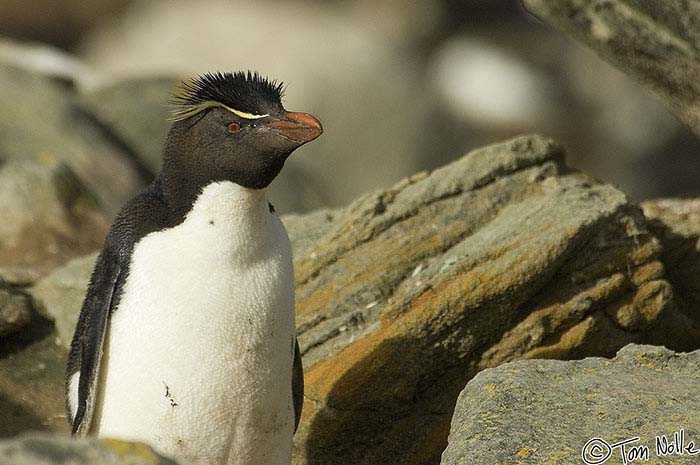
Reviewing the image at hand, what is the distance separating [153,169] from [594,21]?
6037mm

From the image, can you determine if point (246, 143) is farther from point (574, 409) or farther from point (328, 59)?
point (328, 59)

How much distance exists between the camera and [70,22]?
3142 cm

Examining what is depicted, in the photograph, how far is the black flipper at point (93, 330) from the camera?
493cm

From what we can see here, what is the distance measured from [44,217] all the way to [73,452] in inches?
217

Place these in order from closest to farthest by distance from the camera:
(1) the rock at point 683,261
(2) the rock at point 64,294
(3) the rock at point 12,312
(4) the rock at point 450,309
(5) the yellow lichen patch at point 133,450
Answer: (5) the yellow lichen patch at point 133,450 < (4) the rock at point 450,309 < (3) the rock at point 12,312 < (1) the rock at point 683,261 < (2) the rock at point 64,294

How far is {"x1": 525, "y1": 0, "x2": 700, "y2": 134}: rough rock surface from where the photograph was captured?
19.9 feet

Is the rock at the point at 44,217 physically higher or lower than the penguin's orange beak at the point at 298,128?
higher

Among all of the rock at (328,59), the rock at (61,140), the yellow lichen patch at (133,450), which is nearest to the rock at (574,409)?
the yellow lichen patch at (133,450)

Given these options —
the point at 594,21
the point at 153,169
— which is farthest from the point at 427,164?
the point at 594,21

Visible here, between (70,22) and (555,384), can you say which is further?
(70,22)

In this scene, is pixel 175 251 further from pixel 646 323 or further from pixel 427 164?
pixel 427 164

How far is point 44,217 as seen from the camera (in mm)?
8234

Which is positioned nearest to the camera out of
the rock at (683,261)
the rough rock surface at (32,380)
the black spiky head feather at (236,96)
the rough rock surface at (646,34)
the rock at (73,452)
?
the rock at (73,452)
